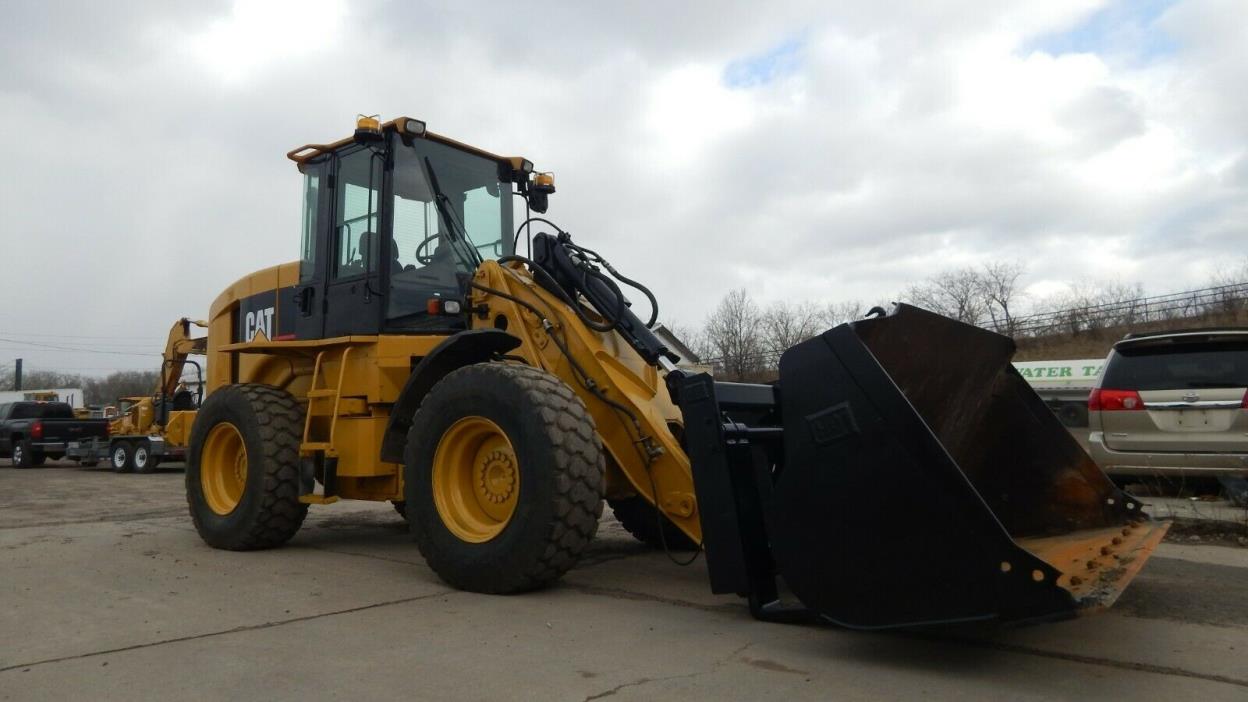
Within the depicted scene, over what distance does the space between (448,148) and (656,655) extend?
4463 mm

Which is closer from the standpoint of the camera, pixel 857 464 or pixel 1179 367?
pixel 857 464

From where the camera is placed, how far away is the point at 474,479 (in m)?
5.14

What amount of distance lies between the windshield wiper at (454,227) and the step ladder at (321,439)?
106 centimetres

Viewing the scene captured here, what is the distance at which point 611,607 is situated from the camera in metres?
4.46

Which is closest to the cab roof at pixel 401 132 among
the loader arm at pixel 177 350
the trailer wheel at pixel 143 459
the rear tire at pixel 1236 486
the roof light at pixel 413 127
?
the roof light at pixel 413 127

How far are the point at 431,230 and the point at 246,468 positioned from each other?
87.3 inches

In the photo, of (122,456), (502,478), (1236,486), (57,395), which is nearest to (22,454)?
(122,456)

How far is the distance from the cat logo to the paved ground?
237 cm

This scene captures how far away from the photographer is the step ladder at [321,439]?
6180 millimetres

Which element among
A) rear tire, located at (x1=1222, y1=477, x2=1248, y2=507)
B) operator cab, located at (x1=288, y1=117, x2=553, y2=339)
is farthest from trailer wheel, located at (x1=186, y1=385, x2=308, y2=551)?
rear tire, located at (x1=1222, y1=477, x2=1248, y2=507)

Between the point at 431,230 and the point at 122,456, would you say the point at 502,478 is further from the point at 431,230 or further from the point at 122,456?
the point at 122,456

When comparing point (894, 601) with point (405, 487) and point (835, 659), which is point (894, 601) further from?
point (405, 487)

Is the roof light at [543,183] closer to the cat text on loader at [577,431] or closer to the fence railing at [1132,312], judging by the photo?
the cat text on loader at [577,431]

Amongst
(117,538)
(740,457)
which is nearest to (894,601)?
(740,457)
